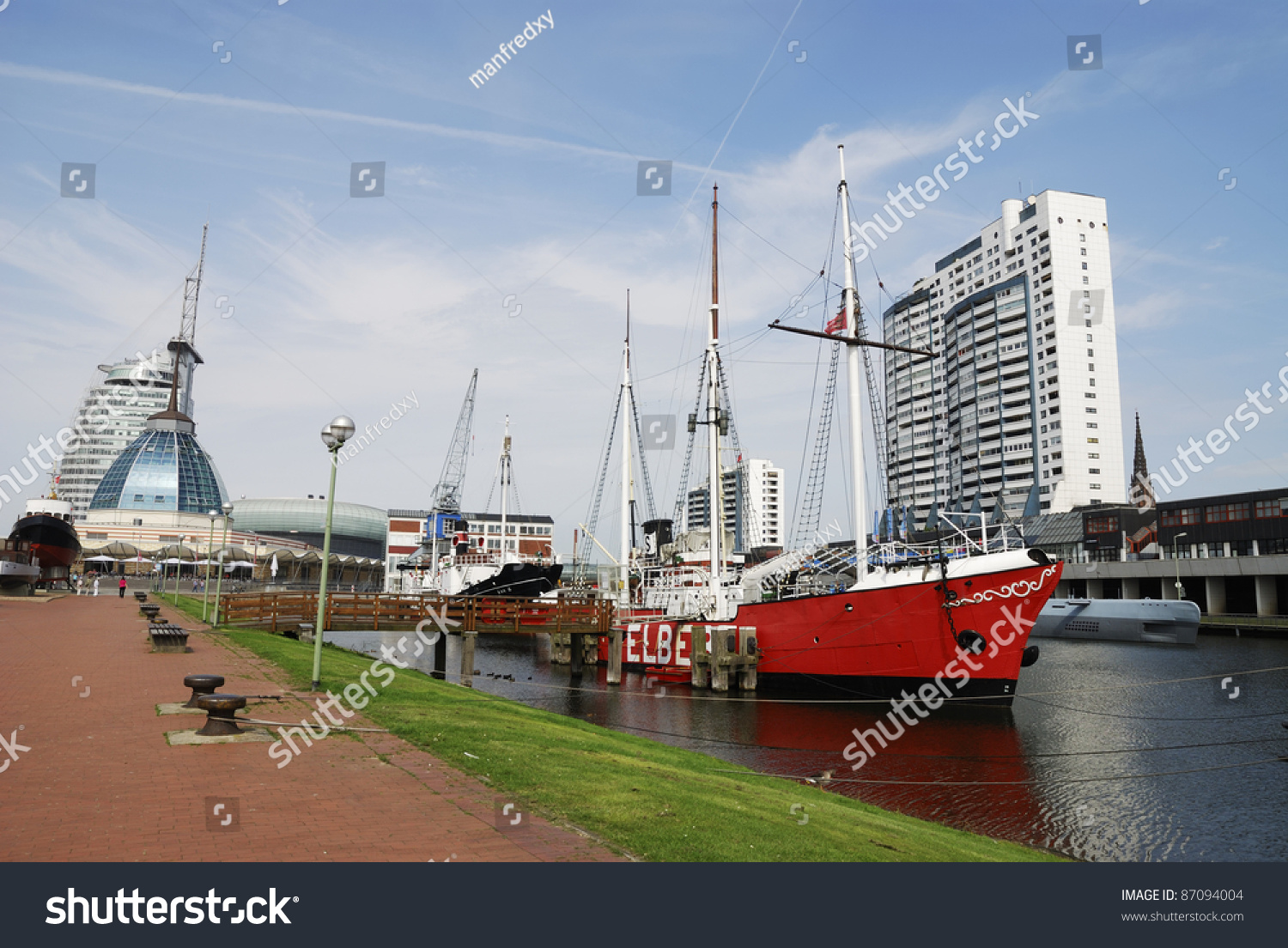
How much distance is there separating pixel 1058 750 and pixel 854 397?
15294 millimetres

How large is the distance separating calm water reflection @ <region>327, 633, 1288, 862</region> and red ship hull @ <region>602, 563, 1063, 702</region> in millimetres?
1235

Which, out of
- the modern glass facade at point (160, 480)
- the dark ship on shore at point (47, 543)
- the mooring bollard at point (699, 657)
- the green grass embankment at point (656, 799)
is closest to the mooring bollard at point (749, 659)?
the mooring bollard at point (699, 657)

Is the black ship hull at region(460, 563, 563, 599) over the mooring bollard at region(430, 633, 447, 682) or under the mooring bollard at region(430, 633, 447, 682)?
over

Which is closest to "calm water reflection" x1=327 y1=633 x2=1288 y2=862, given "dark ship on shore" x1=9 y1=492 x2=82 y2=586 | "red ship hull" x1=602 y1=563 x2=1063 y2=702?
"red ship hull" x1=602 y1=563 x2=1063 y2=702

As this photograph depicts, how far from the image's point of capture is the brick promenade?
641 centimetres

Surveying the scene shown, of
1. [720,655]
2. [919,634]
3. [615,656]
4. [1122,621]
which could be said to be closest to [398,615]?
[615,656]

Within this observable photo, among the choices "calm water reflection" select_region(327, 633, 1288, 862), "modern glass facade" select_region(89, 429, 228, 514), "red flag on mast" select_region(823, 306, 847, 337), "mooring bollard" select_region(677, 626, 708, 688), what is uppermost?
"modern glass facade" select_region(89, 429, 228, 514)

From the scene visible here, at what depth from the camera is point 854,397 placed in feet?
105

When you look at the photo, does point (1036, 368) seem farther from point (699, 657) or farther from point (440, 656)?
point (440, 656)

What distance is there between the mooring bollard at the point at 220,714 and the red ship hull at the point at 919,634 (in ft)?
74.7

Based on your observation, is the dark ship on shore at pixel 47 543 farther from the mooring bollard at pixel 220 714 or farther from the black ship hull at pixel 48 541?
the mooring bollard at pixel 220 714

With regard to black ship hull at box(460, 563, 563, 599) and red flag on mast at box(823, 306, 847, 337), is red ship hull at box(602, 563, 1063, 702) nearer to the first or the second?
red flag on mast at box(823, 306, 847, 337)

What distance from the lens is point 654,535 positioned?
61000mm
